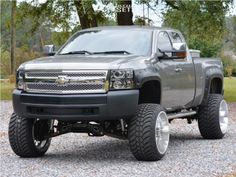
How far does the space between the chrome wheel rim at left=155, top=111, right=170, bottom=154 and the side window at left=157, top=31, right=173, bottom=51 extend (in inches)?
50.4

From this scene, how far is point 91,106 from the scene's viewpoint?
8414 mm

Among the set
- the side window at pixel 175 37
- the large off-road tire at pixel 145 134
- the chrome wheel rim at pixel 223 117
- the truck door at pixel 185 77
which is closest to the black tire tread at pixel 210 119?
the chrome wheel rim at pixel 223 117

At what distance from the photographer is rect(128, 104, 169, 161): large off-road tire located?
860 centimetres

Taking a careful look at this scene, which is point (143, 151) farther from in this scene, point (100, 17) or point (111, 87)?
point (100, 17)

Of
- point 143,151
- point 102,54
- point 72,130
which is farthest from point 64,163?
point 102,54

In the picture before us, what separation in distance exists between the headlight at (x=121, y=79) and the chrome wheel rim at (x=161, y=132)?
688 millimetres

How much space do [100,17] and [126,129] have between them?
1754 centimetres

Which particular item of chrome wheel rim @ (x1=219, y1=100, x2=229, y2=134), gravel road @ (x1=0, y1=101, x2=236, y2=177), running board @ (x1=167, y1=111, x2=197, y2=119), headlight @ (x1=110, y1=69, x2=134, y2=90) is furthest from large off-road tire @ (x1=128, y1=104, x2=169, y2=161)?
→ chrome wheel rim @ (x1=219, y1=100, x2=229, y2=134)

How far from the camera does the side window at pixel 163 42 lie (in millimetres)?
10047

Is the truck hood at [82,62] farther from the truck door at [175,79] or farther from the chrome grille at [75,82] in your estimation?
the truck door at [175,79]

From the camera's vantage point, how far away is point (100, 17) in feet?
86.5

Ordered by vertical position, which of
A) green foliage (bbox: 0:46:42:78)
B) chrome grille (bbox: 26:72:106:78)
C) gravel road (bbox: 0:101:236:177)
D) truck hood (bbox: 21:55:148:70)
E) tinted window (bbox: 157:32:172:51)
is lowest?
green foliage (bbox: 0:46:42:78)

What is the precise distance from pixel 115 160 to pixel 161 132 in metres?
0.74

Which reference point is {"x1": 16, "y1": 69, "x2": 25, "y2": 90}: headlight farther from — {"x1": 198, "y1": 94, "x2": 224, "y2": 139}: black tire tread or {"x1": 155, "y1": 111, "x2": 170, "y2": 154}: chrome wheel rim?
{"x1": 198, "y1": 94, "x2": 224, "y2": 139}: black tire tread
